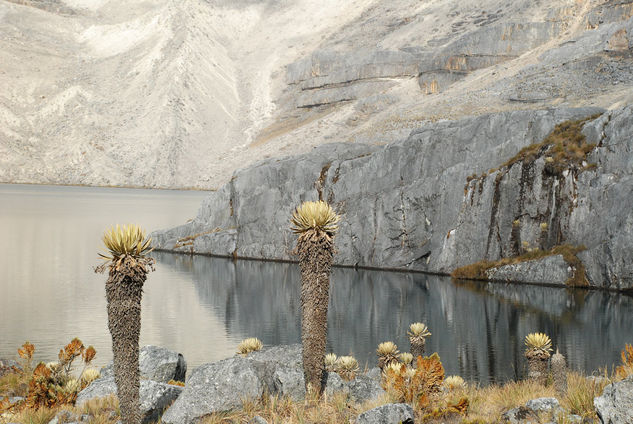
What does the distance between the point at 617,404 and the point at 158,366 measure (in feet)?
39.1

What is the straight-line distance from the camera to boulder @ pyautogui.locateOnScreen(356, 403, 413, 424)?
11269 mm

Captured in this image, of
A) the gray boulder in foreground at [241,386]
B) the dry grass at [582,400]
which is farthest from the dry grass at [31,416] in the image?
the dry grass at [582,400]

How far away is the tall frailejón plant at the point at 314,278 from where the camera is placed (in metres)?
13.9

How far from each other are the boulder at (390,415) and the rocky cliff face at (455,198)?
36.1 metres

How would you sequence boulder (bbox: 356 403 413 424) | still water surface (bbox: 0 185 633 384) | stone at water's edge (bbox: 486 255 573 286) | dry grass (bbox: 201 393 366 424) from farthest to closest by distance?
stone at water's edge (bbox: 486 255 573 286) < still water surface (bbox: 0 185 633 384) < dry grass (bbox: 201 393 366 424) < boulder (bbox: 356 403 413 424)

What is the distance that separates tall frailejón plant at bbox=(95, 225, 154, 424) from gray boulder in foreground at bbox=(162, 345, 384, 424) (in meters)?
0.94

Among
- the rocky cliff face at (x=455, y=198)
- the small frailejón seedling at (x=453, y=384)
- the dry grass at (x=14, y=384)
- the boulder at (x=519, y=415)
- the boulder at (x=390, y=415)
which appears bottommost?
the dry grass at (x=14, y=384)

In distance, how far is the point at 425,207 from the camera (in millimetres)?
55562

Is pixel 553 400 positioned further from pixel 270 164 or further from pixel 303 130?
pixel 303 130

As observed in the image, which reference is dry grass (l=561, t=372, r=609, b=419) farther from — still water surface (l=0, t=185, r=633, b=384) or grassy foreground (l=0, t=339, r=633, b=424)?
still water surface (l=0, t=185, r=633, b=384)

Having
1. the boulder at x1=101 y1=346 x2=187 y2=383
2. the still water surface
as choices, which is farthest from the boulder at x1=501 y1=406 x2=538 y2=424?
the still water surface

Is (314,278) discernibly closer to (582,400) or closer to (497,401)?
(497,401)

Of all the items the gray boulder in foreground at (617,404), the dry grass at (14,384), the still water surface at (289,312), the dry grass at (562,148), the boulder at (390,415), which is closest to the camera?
the gray boulder in foreground at (617,404)

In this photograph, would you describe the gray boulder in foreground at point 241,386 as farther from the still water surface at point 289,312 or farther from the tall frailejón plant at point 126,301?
the still water surface at point 289,312
